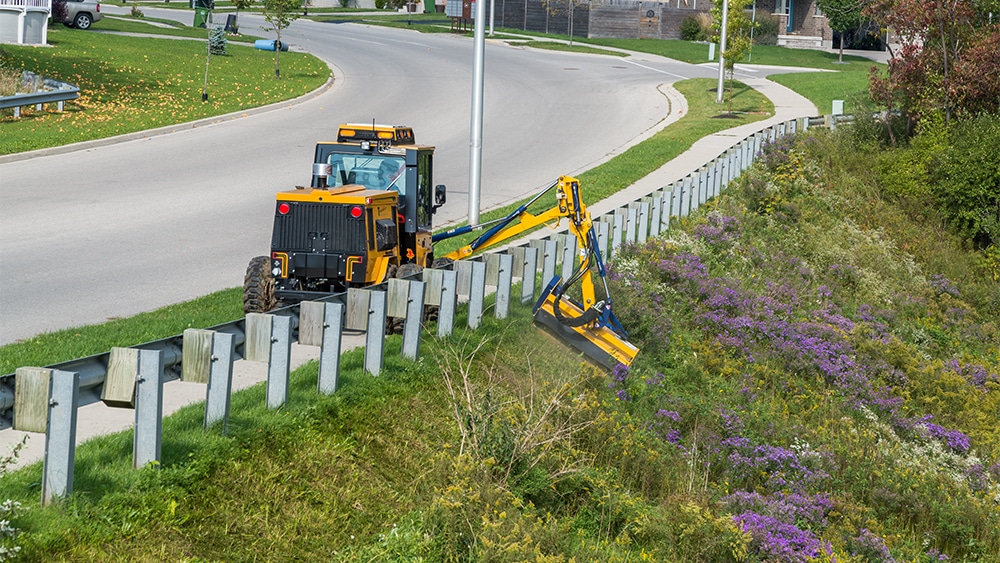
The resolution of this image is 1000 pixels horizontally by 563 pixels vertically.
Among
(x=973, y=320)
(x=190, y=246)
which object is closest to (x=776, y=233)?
(x=973, y=320)

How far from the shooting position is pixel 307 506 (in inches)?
333

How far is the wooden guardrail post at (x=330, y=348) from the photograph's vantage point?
32.2 feet

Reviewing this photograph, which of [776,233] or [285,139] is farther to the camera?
[285,139]

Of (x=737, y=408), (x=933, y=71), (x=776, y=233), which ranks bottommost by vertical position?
(x=737, y=408)

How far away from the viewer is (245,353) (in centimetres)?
915

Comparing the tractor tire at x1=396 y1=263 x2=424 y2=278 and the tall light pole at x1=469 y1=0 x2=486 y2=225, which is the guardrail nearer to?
Answer: the tall light pole at x1=469 y1=0 x2=486 y2=225

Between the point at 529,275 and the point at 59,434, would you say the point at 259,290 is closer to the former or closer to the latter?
the point at 529,275

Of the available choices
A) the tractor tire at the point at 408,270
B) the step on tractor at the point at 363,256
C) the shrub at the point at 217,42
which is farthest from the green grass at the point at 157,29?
the tractor tire at the point at 408,270

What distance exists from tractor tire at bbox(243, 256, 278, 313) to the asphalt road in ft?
6.75

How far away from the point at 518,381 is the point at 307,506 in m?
3.87

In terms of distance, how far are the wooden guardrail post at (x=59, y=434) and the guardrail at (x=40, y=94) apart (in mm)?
23089

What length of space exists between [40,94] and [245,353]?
22118 millimetres

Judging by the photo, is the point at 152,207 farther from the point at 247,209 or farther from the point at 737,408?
the point at 737,408

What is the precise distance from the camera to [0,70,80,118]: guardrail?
28109 mm
